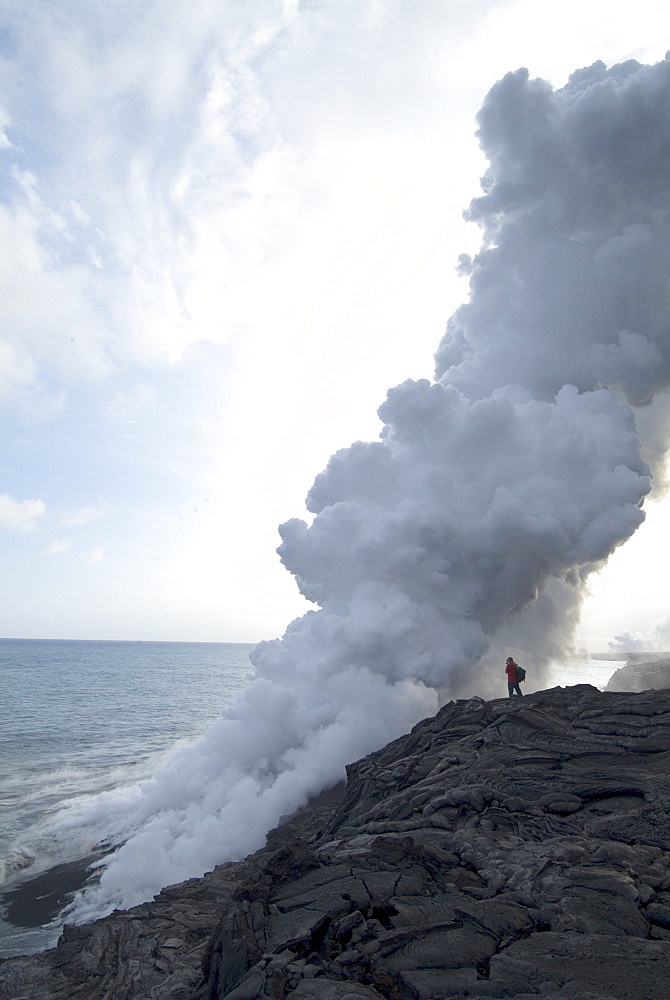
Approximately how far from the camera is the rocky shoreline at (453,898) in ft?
27.3

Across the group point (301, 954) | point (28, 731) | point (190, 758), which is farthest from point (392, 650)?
point (28, 731)

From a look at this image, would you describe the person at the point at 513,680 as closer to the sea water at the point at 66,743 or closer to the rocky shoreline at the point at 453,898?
the rocky shoreline at the point at 453,898

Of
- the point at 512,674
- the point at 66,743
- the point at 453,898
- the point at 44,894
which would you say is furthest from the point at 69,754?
the point at 453,898

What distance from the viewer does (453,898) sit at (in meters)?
10.3

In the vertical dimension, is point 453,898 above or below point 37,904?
above

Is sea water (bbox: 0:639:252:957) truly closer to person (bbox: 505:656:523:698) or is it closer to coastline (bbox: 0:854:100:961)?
coastline (bbox: 0:854:100:961)

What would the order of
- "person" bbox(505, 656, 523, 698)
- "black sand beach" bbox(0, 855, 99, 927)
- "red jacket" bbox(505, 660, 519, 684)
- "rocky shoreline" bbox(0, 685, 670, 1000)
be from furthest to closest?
"red jacket" bbox(505, 660, 519, 684) → "person" bbox(505, 656, 523, 698) → "black sand beach" bbox(0, 855, 99, 927) → "rocky shoreline" bbox(0, 685, 670, 1000)

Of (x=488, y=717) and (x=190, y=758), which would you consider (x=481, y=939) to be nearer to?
(x=488, y=717)

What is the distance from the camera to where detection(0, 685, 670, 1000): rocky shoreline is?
834 cm

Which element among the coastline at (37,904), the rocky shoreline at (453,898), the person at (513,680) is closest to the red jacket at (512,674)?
the person at (513,680)

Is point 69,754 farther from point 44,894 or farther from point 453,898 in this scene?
point 453,898

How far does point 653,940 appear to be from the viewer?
8.45 meters

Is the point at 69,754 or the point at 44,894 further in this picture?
the point at 69,754

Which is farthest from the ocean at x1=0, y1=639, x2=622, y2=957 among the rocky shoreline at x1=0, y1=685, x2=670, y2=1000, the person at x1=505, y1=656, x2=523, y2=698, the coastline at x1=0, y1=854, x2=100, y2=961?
the person at x1=505, y1=656, x2=523, y2=698
